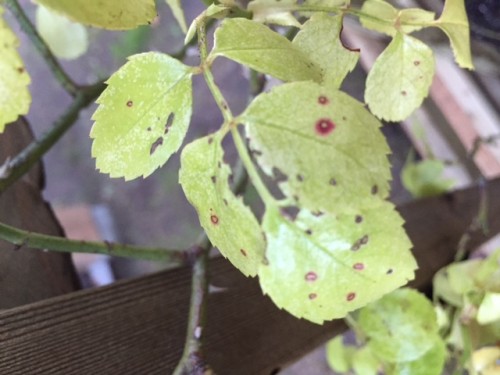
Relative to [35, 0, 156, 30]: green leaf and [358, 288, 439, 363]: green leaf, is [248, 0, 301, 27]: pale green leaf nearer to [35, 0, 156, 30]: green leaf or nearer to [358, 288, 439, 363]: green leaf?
[35, 0, 156, 30]: green leaf

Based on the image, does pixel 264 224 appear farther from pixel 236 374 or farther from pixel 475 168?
pixel 475 168

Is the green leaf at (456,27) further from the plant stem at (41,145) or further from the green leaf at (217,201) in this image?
the plant stem at (41,145)

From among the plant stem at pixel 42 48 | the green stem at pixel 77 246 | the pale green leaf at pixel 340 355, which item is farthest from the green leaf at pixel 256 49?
the pale green leaf at pixel 340 355

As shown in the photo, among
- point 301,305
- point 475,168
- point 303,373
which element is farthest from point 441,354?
point 475,168

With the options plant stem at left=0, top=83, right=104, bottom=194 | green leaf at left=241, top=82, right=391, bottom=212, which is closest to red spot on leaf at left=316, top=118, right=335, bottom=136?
green leaf at left=241, top=82, right=391, bottom=212

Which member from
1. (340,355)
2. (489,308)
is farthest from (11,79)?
(340,355)

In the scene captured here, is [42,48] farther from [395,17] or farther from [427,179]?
[427,179]
